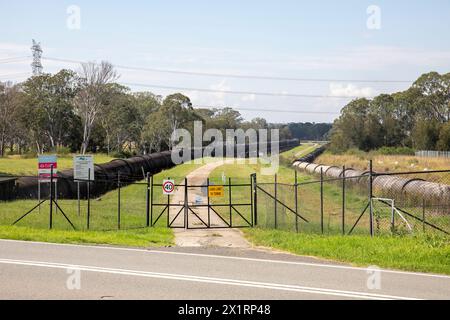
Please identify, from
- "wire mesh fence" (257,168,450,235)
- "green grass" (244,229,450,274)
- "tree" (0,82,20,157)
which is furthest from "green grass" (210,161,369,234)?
"tree" (0,82,20,157)

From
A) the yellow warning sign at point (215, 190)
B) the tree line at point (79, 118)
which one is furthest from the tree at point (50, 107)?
the yellow warning sign at point (215, 190)

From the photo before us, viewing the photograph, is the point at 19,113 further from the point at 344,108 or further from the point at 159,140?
the point at 344,108

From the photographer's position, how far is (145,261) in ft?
41.2

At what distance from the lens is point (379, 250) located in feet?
44.5

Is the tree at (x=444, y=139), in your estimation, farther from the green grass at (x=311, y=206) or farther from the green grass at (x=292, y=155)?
the green grass at (x=311, y=206)

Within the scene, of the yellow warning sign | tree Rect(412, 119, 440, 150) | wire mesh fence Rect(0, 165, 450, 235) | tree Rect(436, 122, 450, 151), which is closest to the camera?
wire mesh fence Rect(0, 165, 450, 235)

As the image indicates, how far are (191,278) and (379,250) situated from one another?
5.06 metres

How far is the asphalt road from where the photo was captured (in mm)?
9242

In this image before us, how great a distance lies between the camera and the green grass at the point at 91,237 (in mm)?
16062

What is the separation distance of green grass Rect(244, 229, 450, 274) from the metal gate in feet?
16.9

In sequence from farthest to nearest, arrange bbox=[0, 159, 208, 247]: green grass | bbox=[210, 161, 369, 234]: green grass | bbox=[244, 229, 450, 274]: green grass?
bbox=[210, 161, 369, 234]: green grass
bbox=[0, 159, 208, 247]: green grass
bbox=[244, 229, 450, 274]: green grass

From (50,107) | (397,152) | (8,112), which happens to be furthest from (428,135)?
(8,112)

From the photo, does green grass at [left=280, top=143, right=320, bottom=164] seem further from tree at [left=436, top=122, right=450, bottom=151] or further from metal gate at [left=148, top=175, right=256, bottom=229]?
metal gate at [left=148, top=175, right=256, bottom=229]

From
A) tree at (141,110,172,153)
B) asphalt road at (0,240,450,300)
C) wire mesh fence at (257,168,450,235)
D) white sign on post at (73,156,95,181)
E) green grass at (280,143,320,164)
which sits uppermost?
tree at (141,110,172,153)
